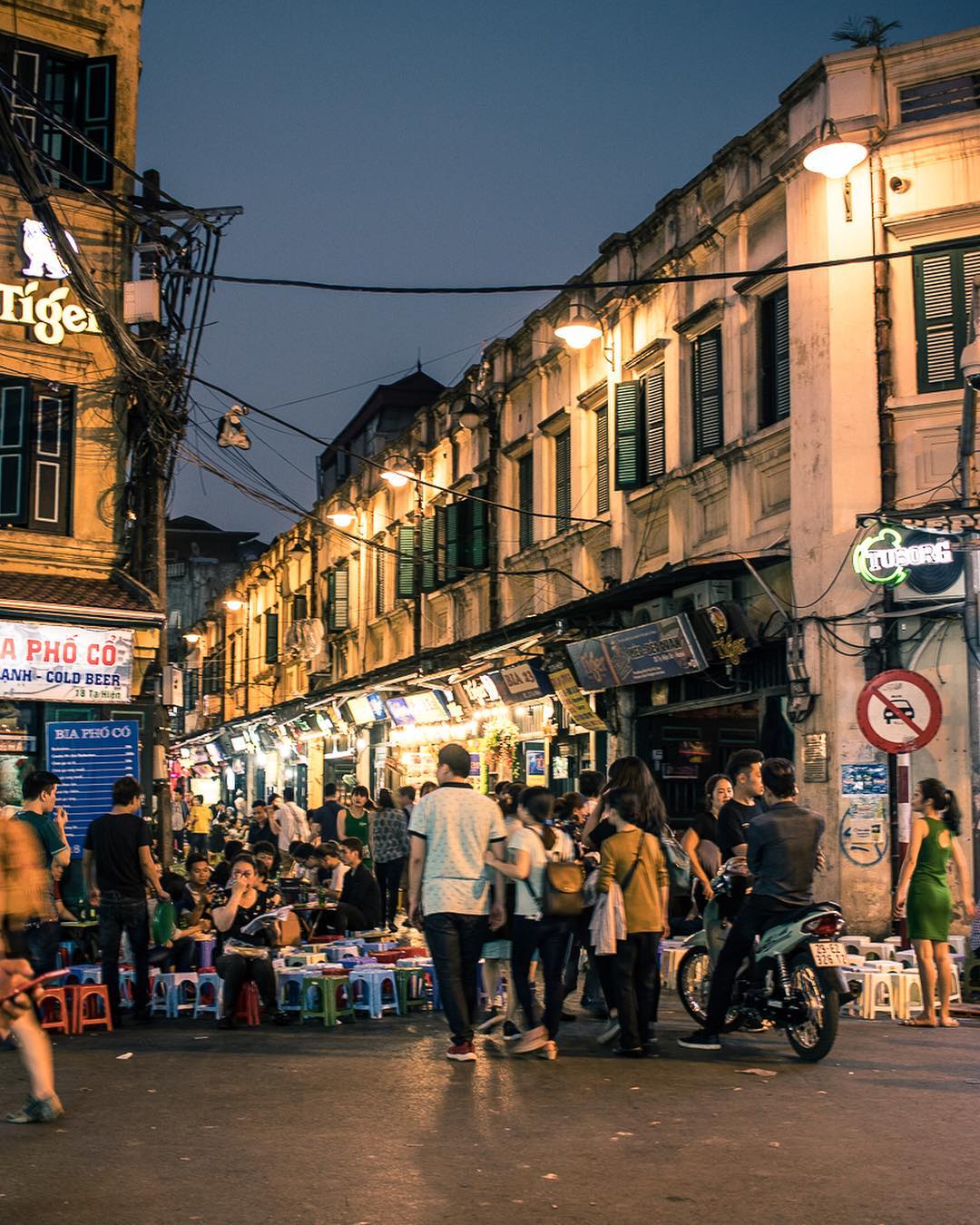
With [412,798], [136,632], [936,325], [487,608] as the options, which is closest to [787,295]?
[936,325]

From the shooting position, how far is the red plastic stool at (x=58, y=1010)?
11.1 m

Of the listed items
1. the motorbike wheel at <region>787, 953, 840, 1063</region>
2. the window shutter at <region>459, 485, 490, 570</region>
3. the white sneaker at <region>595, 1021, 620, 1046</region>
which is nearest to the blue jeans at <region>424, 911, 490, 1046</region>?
the white sneaker at <region>595, 1021, 620, 1046</region>

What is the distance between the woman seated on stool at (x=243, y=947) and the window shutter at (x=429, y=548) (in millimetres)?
17105

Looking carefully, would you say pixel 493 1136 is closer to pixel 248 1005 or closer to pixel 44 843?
pixel 248 1005

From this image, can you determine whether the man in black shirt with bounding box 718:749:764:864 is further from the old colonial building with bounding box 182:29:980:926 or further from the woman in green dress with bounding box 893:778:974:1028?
the old colonial building with bounding box 182:29:980:926

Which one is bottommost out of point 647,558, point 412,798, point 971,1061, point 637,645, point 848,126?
point 971,1061

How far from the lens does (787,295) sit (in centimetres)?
1781

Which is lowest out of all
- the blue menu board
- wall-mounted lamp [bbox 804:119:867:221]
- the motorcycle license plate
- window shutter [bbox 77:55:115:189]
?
the motorcycle license plate

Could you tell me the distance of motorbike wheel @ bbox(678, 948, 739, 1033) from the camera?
36.1 ft

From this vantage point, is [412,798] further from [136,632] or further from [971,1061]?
[971,1061]

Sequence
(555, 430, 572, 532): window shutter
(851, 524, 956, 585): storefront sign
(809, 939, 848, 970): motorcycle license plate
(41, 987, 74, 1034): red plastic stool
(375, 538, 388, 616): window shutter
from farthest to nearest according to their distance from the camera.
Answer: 1. (375, 538, 388, 616): window shutter
2. (555, 430, 572, 532): window shutter
3. (851, 524, 956, 585): storefront sign
4. (41, 987, 74, 1034): red plastic stool
5. (809, 939, 848, 970): motorcycle license plate

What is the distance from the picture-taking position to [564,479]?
24.9 metres

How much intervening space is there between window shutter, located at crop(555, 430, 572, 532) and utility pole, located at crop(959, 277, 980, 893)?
31.0 ft

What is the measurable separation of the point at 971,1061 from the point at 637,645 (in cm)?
1059
